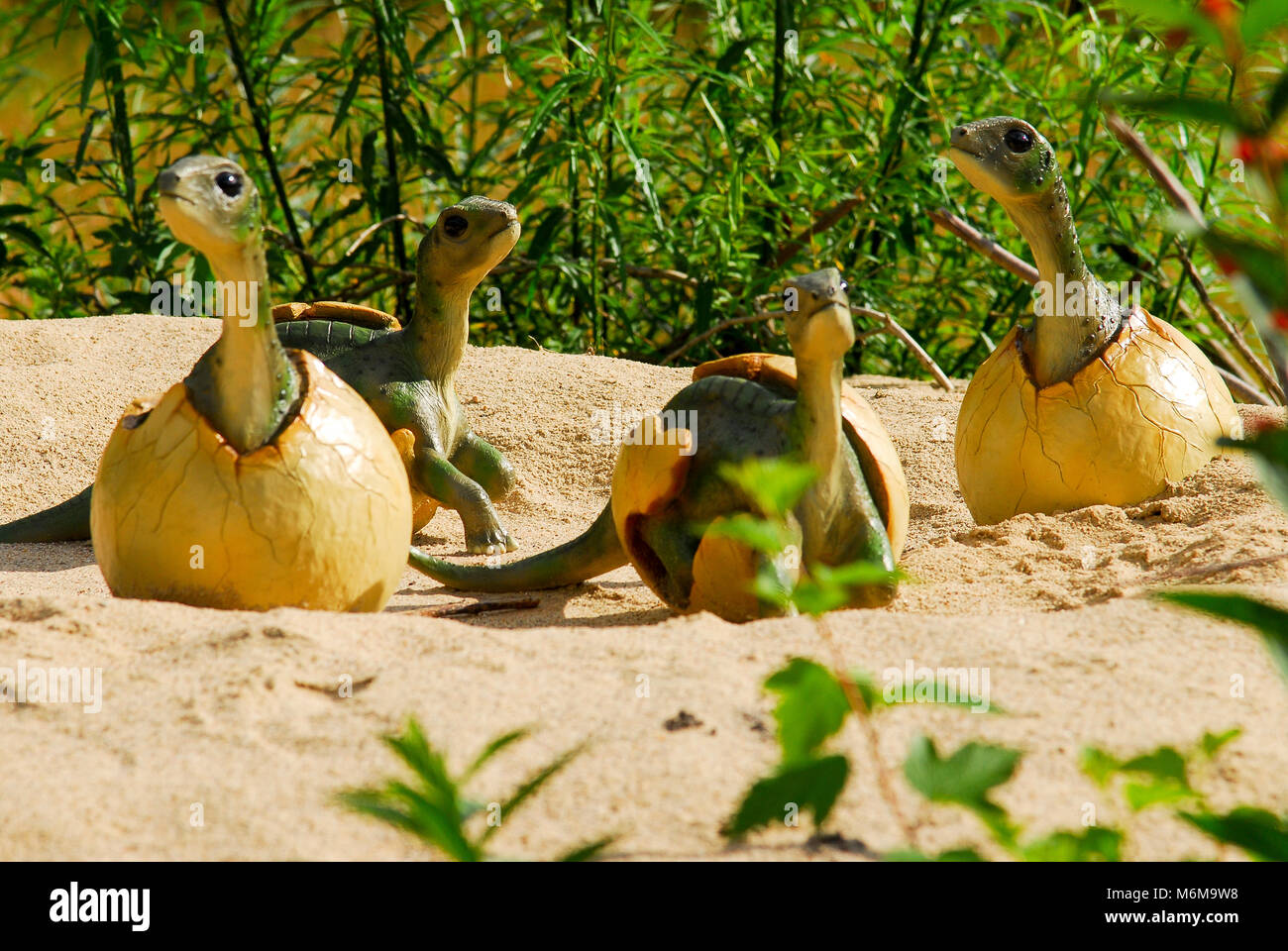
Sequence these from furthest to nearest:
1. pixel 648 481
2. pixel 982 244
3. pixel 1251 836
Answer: pixel 982 244, pixel 648 481, pixel 1251 836

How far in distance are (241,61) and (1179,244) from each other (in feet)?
12.6

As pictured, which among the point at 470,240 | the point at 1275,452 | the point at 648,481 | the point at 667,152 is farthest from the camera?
the point at 667,152

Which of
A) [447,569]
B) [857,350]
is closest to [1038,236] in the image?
[447,569]

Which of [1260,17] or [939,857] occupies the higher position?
[1260,17]

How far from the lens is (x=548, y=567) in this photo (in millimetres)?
3262

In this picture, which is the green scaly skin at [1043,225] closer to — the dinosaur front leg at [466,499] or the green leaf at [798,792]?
the dinosaur front leg at [466,499]

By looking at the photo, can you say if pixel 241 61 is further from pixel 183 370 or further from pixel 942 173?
pixel 942 173

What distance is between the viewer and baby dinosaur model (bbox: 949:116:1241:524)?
3.19 metres

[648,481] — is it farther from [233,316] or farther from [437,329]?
[437,329]

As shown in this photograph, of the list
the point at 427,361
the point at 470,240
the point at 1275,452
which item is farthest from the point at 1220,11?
the point at 427,361

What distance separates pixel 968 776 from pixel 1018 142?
7.18 feet

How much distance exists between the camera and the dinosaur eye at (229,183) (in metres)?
2.45

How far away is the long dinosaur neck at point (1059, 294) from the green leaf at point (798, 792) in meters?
2.14

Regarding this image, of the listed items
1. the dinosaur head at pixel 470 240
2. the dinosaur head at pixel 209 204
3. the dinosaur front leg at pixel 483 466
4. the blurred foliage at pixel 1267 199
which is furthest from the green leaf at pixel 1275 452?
the dinosaur front leg at pixel 483 466
